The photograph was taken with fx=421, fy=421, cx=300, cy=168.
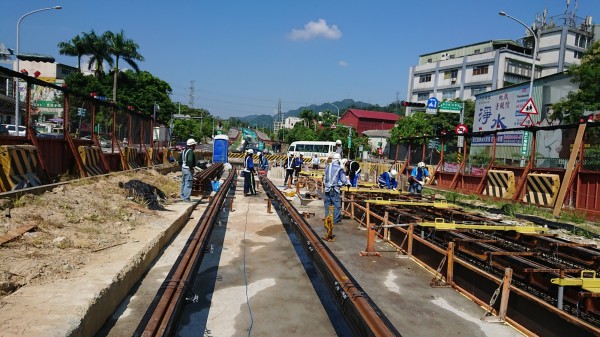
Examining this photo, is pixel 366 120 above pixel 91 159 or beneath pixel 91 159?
above

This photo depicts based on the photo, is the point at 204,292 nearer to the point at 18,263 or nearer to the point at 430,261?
the point at 18,263

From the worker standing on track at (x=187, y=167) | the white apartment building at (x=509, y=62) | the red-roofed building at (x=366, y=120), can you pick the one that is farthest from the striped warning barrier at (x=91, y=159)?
the red-roofed building at (x=366, y=120)

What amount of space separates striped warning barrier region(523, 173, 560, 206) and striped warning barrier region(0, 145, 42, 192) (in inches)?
497

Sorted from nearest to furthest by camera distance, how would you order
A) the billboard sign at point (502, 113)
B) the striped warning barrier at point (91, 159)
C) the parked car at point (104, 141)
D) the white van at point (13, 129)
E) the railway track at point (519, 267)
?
the railway track at point (519, 267)
the white van at point (13, 129)
the striped warning barrier at point (91, 159)
the parked car at point (104, 141)
the billboard sign at point (502, 113)

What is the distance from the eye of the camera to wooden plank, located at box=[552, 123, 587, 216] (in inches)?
425

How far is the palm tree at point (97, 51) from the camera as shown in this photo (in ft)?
160

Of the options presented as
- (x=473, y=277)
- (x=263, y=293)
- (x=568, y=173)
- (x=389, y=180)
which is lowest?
(x=263, y=293)

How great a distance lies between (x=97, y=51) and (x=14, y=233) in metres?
50.8

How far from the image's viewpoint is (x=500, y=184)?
554 inches

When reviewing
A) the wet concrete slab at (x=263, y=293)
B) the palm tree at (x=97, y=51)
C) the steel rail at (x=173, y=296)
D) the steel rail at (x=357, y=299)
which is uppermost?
the palm tree at (x=97, y=51)

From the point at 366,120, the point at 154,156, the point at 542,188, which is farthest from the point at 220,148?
the point at 366,120

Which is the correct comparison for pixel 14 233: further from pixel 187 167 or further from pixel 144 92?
pixel 144 92

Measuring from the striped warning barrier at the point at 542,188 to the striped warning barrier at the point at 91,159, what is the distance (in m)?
12.4

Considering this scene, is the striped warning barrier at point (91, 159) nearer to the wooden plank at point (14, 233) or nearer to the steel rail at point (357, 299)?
the wooden plank at point (14, 233)
